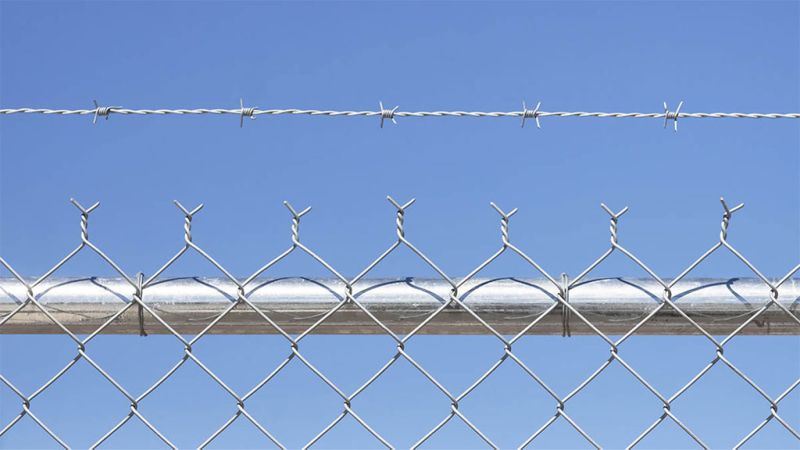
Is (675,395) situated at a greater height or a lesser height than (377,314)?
lesser

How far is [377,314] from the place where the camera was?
2.43 meters

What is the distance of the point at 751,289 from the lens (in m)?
2.41

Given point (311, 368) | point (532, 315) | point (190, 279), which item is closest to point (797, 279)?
point (532, 315)

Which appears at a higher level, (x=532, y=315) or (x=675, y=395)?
(x=532, y=315)

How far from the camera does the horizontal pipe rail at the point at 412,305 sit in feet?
7.90

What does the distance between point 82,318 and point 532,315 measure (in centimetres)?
105

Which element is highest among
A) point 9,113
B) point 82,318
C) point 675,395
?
point 9,113

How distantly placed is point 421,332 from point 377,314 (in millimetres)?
114

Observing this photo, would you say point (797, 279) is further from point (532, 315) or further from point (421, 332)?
point (421, 332)

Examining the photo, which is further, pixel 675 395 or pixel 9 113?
pixel 9 113

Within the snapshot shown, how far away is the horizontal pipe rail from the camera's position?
2.41 metres

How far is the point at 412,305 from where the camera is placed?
7.95 ft

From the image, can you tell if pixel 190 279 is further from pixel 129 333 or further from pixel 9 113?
pixel 9 113

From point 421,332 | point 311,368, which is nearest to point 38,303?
point 311,368
